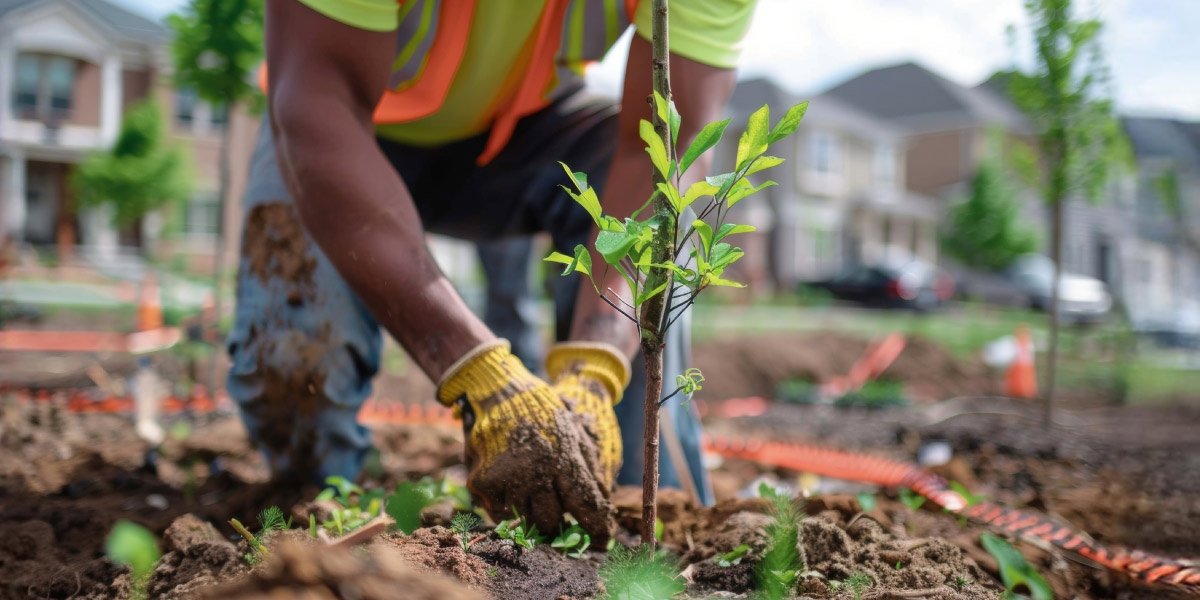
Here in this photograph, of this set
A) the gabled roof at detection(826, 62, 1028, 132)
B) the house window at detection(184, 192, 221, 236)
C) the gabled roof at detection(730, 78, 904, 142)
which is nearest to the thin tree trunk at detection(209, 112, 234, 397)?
the house window at detection(184, 192, 221, 236)

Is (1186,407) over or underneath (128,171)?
underneath

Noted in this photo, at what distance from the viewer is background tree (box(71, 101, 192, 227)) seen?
2031 cm

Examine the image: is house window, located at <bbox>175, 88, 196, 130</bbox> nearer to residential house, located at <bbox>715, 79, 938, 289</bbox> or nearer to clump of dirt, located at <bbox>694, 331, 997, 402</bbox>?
residential house, located at <bbox>715, 79, 938, 289</bbox>

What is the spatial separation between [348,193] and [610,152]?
918 millimetres

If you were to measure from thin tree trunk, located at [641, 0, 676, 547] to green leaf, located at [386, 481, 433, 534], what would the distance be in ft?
1.50

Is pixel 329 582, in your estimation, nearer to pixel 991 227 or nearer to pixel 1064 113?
pixel 1064 113

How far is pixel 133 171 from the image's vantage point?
20312 mm

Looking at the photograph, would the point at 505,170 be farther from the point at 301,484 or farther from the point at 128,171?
the point at 128,171

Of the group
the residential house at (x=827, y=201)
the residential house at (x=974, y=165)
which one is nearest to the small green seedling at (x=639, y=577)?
the residential house at (x=827, y=201)

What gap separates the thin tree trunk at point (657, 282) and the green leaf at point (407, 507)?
1.50 ft

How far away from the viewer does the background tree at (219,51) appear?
5.12 metres

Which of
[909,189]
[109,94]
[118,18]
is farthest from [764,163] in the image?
[909,189]

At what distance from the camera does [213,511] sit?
A: 211cm

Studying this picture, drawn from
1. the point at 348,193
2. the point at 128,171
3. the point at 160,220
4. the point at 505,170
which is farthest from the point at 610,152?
the point at 160,220
